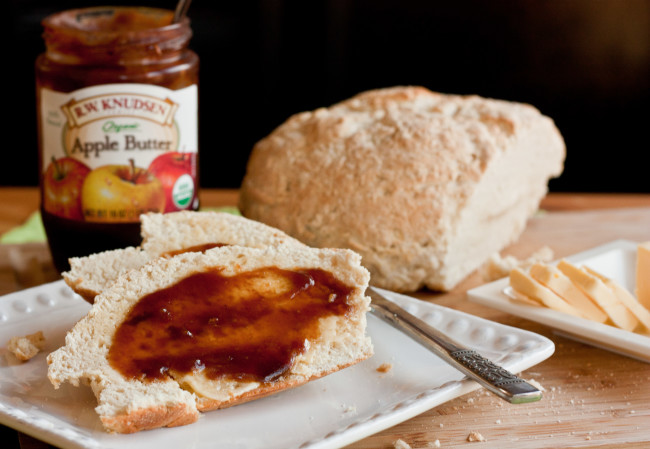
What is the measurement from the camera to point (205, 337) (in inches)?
56.9

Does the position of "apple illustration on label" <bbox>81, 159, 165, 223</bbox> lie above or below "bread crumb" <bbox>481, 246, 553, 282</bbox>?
above

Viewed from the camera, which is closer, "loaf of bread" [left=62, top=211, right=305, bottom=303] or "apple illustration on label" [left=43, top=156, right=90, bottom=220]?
"loaf of bread" [left=62, top=211, right=305, bottom=303]

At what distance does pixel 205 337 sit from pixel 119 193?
851mm

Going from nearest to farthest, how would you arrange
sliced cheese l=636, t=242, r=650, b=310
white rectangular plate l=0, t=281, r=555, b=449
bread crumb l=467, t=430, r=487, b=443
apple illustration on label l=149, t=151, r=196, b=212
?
white rectangular plate l=0, t=281, r=555, b=449
bread crumb l=467, t=430, r=487, b=443
sliced cheese l=636, t=242, r=650, b=310
apple illustration on label l=149, t=151, r=196, b=212

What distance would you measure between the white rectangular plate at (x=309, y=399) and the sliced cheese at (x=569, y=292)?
0.20 meters

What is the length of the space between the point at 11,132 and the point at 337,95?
1949 millimetres

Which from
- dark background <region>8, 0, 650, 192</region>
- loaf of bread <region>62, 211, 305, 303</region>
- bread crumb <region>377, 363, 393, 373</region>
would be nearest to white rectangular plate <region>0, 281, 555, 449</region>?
bread crumb <region>377, 363, 393, 373</region>

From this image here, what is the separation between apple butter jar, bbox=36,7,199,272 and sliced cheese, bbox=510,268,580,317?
0.95 metres

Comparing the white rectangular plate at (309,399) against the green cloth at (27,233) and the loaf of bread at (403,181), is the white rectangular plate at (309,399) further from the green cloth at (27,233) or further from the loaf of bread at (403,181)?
the green cloth at (27,233)

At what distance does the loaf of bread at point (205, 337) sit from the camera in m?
1.37

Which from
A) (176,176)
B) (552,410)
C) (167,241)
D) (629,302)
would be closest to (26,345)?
(167,241)

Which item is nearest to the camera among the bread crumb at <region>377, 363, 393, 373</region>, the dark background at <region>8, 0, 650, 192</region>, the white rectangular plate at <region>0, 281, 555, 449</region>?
the white rectangular plate at <region>0, 281, 555, 449</region>

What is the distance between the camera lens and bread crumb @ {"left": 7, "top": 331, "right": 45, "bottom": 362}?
164cm

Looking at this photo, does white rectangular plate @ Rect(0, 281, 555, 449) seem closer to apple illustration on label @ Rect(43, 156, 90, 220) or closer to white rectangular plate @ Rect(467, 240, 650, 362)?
white rectangular plate @ Rect(467, 240, 650, 362)
